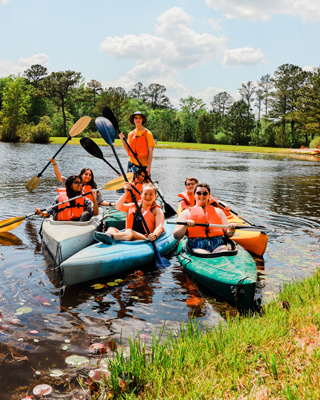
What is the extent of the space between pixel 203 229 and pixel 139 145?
9.17ft

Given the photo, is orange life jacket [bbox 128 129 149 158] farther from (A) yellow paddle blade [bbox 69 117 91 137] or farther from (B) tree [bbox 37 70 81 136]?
(B) tree [bbox 37 70 81 136]

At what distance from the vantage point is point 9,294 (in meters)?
4.07

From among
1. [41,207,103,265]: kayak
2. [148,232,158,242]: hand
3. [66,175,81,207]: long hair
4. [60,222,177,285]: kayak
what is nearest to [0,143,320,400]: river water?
[60,222,177,285]: kayak

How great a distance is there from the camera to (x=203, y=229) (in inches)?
192

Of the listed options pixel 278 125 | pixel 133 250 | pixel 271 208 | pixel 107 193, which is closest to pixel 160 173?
pixel 107 193

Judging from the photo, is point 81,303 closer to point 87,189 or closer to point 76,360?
point 76,360

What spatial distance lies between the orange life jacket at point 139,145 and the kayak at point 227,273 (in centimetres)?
284

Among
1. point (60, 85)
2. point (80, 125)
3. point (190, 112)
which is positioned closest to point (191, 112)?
point (190, 112)

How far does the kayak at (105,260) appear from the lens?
426 centimetres

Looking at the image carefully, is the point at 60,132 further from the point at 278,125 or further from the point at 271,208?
the point at 271,208

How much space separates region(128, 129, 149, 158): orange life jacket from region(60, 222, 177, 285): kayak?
94.4 inches

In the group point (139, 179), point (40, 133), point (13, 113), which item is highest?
point (13, 113)

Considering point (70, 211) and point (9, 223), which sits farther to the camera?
point (9, 223)

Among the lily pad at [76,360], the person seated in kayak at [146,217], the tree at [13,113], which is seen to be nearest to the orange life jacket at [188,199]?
the person seated in kayak at [146,217]
